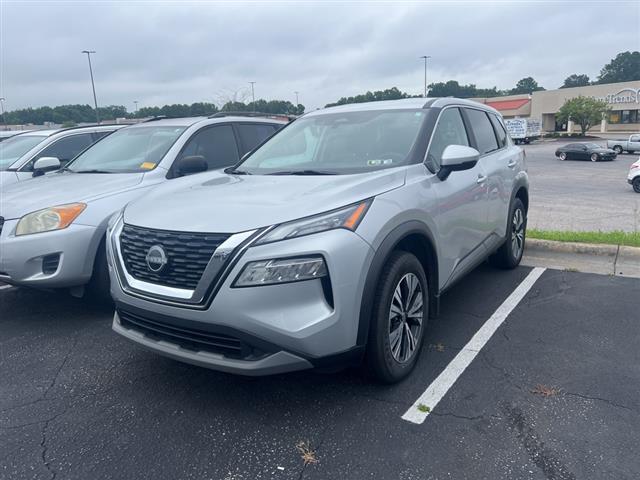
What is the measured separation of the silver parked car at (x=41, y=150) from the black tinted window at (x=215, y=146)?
2360 mm

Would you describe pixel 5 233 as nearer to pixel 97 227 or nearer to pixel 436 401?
pixel 97 227

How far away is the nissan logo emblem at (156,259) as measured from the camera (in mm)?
2879

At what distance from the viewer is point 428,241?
3.47 m

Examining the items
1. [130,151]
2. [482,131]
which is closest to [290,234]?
[482,131]

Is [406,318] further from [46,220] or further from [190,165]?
[46,220]

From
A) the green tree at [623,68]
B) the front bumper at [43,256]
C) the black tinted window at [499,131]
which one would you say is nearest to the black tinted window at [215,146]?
the front bumper at [43,256]

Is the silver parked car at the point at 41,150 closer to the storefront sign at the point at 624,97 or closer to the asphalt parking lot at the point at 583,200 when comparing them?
the asphalt parking lot at the point at 583,200

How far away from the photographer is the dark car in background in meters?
32.9

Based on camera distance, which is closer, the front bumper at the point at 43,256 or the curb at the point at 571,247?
the front bumper at the point at 43,256

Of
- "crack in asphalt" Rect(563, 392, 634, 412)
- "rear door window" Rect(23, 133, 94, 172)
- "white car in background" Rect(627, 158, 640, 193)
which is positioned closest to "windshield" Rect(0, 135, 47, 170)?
"rear door window" Rect(23, 133, 94, 172)

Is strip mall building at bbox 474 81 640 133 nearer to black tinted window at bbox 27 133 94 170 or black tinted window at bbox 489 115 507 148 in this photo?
black tinted window at bbox 27 133 94 170

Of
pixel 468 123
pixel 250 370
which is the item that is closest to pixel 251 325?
pixel 250 370

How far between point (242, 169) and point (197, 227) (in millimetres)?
1521

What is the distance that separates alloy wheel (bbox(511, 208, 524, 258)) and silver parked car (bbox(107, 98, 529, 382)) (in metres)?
1.60
